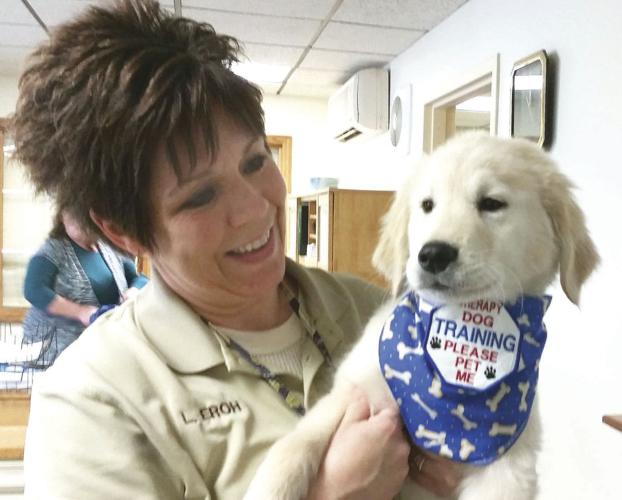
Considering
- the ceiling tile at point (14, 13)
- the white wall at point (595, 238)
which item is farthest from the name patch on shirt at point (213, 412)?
the ceiling tile at point (14, 13)

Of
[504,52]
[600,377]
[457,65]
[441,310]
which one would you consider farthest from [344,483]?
[457,65]

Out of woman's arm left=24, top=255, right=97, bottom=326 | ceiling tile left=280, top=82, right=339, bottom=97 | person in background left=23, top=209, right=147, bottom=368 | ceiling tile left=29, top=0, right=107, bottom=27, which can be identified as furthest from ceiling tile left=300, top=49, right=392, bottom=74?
woman's arm left=24, top=255, right=97, bottom=326

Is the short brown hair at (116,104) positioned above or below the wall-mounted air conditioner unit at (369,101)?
below

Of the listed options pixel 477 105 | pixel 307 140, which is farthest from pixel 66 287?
pixel 477 105

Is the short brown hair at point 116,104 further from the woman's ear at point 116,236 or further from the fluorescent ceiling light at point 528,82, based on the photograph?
the fluorescent ceiling light at point 528,82

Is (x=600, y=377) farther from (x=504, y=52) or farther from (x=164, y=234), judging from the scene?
(x=164, y=234)

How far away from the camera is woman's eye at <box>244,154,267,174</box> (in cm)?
99

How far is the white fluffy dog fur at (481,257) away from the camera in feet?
2.89

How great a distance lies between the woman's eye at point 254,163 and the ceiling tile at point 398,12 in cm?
219

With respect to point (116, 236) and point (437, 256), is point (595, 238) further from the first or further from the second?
point (116, 236)

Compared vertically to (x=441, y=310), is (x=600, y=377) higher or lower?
lower

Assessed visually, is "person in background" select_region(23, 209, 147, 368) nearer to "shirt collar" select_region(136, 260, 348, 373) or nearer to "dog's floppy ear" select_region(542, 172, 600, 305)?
"shirt collar" select_region(136, 260, 348, 373)

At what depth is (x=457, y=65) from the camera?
3.05 metres

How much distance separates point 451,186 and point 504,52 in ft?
6.08
